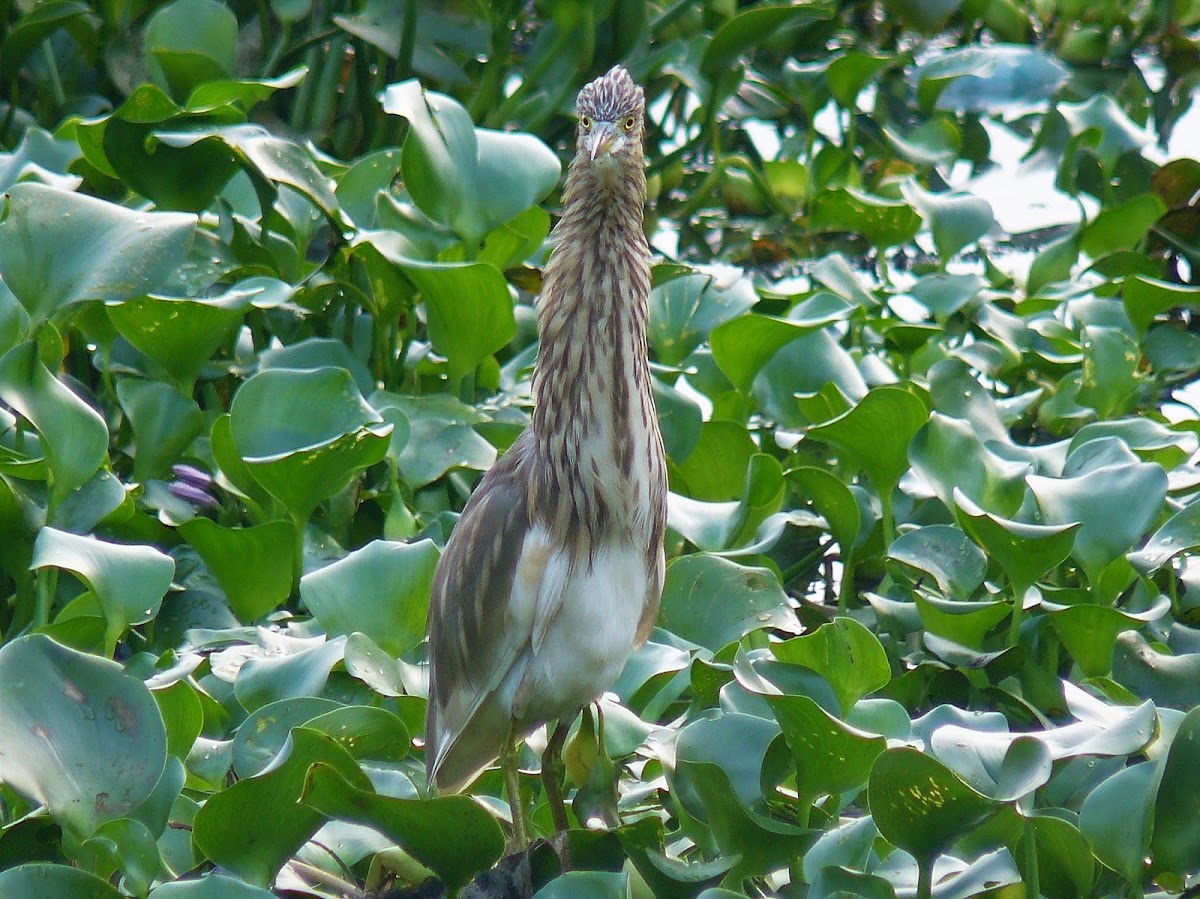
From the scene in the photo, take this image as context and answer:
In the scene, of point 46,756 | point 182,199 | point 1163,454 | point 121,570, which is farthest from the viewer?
point 182,199

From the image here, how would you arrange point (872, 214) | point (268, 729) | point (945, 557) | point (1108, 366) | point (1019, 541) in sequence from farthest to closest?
point (872, 214)
point (1108, 366)
point (945, 557)
point (1019, 541)
point (268, 729)

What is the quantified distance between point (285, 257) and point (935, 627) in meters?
1.69

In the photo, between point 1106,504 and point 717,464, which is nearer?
point 1106,504

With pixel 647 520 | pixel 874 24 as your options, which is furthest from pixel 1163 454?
pixel 874 24

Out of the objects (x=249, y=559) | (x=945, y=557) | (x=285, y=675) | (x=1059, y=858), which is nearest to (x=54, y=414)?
(x=249, y=559)

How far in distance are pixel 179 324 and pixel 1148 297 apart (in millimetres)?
2111

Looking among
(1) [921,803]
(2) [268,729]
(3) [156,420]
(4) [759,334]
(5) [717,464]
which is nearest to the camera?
(1) [921,803]

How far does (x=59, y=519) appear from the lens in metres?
2.76

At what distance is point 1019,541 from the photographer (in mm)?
2586

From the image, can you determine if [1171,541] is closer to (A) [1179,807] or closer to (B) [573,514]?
(A) [1179,807]

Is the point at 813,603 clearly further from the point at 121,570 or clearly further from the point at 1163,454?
the point at 121,570

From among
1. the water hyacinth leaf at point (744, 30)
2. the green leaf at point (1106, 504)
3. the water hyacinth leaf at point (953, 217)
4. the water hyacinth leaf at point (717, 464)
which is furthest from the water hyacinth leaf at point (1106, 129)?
the green leaf at point (1106, 504)

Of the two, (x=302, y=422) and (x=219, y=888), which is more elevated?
(x=302, y=422)

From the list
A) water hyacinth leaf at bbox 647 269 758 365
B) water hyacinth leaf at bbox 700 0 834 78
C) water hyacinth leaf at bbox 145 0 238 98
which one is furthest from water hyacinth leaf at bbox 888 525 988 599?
water hyacinth leaf at bbox 145 0 238 98
